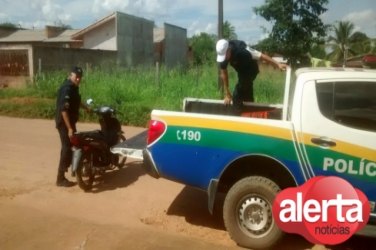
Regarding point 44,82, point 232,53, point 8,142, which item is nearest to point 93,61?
point 44,82

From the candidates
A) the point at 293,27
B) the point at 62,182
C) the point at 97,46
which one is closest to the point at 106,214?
the point at 62,182

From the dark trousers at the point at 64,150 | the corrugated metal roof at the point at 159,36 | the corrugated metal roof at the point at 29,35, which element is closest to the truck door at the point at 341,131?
the dark trousers at the point at 64,150

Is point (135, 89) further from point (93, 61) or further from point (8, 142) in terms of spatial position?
point (93, 61)

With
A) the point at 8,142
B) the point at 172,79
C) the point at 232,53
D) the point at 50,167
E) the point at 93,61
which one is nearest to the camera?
the point at 232,53

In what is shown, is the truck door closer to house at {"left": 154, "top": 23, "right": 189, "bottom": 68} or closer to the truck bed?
the truck bed

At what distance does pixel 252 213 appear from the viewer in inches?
173

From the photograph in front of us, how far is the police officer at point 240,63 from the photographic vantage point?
5820 millimetres

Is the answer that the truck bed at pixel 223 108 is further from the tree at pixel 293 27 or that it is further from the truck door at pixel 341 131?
the tree at pixel 293 27

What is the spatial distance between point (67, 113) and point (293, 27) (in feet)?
66.8

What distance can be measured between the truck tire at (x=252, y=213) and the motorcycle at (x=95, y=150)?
2.67m

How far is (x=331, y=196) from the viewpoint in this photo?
404cm

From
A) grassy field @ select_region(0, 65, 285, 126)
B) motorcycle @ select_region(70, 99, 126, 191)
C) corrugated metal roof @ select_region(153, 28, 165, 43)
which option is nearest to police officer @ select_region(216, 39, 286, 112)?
motorcycle @ select_region(70, 99, 126, 191)

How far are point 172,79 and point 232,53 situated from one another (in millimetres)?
9665

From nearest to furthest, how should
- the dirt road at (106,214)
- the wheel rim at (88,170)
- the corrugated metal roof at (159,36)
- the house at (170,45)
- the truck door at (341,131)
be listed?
1. the truck door at (341,131)
2. the dirt road at (106,214)
3. the wheel rim at (88,170)
4. the house at (170,45)
5. the corrugated metal roof at (159,36)
